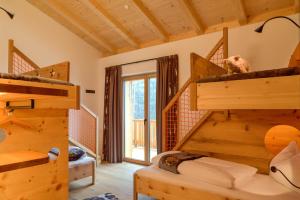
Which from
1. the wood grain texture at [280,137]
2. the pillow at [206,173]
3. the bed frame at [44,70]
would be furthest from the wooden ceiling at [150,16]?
the pillow at [206,173]

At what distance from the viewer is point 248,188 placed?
1.99 metres

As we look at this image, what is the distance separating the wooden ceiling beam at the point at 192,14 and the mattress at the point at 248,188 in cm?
251

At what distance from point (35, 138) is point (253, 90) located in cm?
150

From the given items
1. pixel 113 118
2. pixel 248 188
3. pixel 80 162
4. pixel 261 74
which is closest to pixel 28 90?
pixel 261 74

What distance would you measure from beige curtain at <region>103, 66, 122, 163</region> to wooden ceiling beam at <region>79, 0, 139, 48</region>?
0.70m

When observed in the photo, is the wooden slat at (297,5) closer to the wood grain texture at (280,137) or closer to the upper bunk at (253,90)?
the wood grain texture at (280,137)

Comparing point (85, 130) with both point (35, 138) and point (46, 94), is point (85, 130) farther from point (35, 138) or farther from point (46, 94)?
point (46, 94)

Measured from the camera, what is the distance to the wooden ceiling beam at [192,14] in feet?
11.1

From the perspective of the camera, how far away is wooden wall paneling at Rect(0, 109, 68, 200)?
1.40 meters

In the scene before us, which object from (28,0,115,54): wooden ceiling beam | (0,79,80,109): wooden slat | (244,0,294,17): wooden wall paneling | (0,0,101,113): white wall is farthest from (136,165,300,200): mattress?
(28,0,115,54): wooden ceiling beam

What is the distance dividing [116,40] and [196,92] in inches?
150

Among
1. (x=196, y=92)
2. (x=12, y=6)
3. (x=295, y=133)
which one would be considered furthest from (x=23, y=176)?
(x=12, y=6)

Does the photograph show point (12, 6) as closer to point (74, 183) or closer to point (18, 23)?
point (18, 23)

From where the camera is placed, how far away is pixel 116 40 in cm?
498
